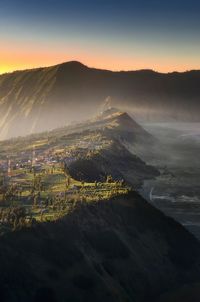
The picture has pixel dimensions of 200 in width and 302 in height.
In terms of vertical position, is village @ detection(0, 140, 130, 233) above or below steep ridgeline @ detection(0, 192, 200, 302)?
above

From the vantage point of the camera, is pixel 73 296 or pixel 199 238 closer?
pixel 73 296

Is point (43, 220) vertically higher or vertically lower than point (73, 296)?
higher

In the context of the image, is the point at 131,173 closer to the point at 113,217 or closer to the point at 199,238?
the point at 199,238

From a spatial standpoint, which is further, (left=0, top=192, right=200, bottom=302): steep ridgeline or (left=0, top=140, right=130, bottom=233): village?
(left=0, top=140, right=130, bottom=233): village

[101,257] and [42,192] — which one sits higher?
[42,192]

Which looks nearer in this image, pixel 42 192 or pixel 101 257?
pixel 101 257

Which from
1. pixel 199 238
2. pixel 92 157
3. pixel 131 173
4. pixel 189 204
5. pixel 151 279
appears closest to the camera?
pixel 151 279

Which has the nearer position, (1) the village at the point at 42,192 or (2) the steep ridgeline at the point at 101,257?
(2) the steep ridgeline at the point at 101,257

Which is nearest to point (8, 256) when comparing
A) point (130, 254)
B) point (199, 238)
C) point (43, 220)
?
point (43, 220)
